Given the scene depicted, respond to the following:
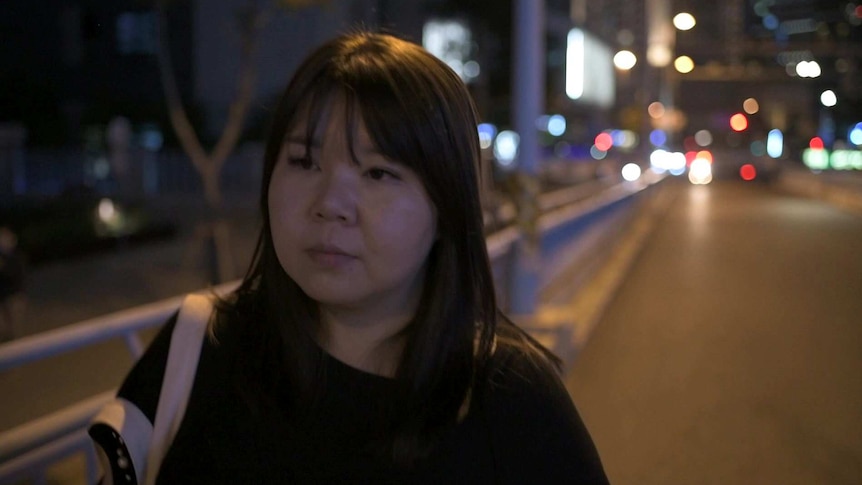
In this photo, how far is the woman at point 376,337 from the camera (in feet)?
6.28

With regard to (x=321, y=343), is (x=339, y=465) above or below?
below

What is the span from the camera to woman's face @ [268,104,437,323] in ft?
6.28

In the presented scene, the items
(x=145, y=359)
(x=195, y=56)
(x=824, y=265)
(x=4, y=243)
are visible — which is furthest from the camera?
(x=195, y=56)

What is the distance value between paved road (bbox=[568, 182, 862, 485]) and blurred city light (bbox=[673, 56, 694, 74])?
64.7 ft

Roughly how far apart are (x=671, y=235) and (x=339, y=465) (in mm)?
23395

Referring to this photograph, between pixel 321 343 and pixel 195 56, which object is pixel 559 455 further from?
pixel 195 56

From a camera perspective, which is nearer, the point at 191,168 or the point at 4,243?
the point at 4,243

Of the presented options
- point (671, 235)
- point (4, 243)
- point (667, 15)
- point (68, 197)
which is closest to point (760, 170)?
point (667, 15)

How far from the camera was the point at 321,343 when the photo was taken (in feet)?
6.91

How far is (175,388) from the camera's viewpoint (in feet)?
6.64

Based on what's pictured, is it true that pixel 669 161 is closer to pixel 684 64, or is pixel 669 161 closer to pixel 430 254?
pixel 684 64

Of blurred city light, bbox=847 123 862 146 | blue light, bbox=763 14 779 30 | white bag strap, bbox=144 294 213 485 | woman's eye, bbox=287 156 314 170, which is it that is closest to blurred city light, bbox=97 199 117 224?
blue light, bbox=763 14 779 30

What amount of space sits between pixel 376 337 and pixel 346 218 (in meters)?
0.28

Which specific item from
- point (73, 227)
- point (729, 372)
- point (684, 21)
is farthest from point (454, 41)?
point (729, 372)
